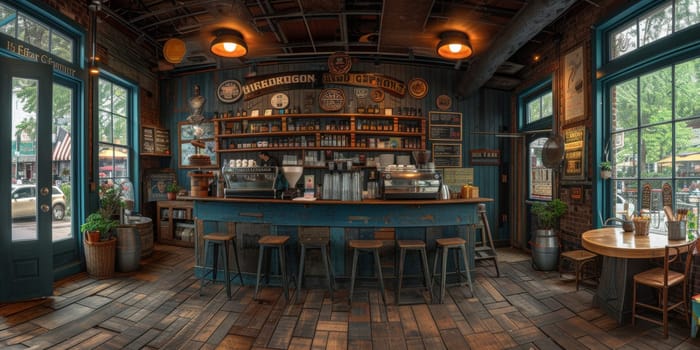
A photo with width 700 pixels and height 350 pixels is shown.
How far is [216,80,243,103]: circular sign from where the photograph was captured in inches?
230

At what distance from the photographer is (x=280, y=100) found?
5.64 metres

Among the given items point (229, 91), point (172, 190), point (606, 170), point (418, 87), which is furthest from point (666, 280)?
point (172, 190)

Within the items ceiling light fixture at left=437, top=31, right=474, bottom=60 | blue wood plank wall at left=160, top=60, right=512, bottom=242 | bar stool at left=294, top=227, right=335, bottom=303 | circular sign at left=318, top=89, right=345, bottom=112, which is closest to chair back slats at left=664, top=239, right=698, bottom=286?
ceiling light fixture at left=437, top=31, right=474, bottom=60

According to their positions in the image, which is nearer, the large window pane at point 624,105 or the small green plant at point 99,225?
the large window pane at point 624,105

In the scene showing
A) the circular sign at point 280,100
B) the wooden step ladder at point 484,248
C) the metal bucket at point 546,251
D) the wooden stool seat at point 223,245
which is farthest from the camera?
the circular sign at point 280,100

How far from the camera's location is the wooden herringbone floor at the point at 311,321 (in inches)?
96.7

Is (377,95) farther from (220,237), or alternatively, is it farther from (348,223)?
(220,237)

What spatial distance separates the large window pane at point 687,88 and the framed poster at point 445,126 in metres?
2.95

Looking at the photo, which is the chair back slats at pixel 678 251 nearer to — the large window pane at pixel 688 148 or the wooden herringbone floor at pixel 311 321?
the wooden herringbone floor at pixel 311 321

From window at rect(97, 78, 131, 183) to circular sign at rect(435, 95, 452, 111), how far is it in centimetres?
567

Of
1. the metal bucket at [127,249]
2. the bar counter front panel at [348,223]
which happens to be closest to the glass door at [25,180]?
the metal bucket at [127,249]

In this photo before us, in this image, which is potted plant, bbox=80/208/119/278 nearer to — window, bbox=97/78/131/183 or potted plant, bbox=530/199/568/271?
window, bbox=97/78/131/183

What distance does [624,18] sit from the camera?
11.4 feet

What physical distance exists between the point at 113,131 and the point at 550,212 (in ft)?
23.3
